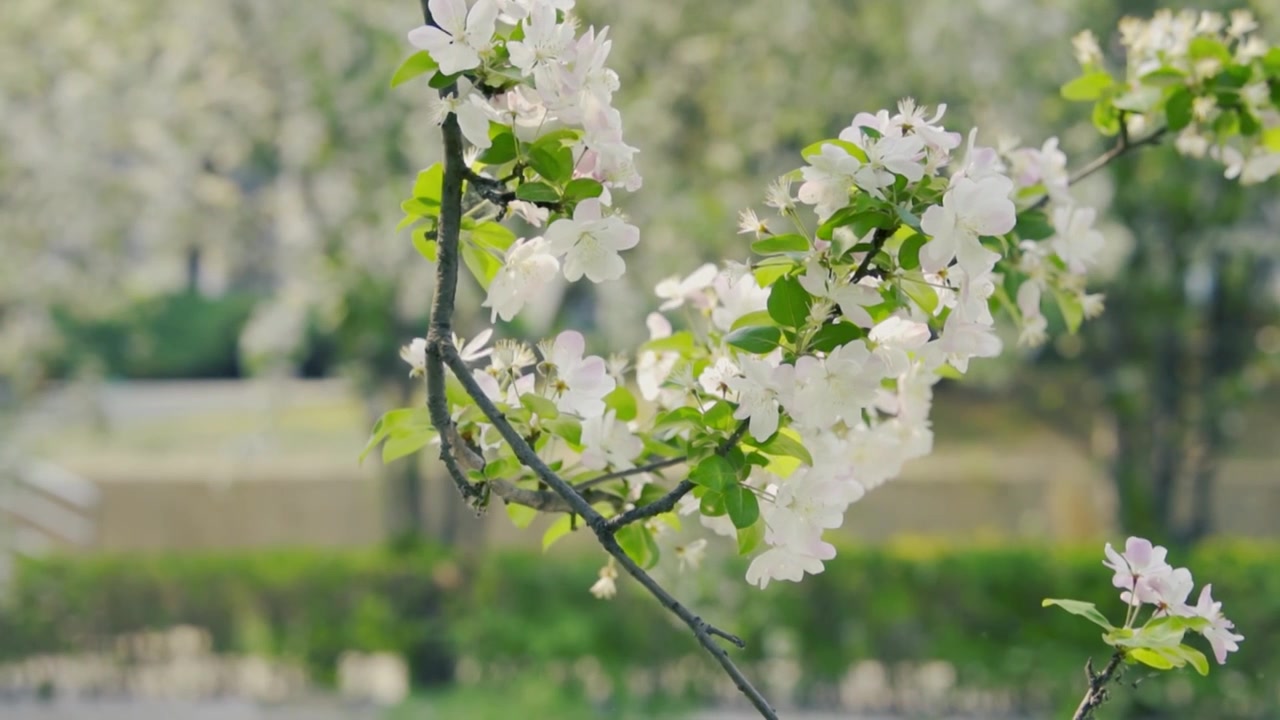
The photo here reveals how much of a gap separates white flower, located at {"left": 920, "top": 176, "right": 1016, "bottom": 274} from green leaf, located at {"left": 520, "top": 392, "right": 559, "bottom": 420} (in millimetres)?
311

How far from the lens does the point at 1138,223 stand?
6492 millimetres

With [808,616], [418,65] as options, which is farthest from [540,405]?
[808,616]

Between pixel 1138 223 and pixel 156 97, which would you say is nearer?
pixel 156 97

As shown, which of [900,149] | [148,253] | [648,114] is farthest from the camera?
[148,253]

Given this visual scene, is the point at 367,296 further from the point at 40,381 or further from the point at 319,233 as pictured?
the point at 40,381

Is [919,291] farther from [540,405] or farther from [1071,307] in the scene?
[1071,307]

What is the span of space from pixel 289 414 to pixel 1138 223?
994cm

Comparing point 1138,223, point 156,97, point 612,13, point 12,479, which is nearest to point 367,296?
point 156,97

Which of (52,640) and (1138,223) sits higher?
(1138,223)

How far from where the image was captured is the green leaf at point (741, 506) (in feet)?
3.10

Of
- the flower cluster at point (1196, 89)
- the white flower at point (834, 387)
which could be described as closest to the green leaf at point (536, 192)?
the white flower at point (834, 387)

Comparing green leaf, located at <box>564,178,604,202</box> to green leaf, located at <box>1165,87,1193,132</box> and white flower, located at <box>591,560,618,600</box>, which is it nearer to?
white flower, located at <box>591,560,618,600</box>

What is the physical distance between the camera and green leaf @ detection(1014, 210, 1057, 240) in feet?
4.56

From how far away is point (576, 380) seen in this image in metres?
1.04
